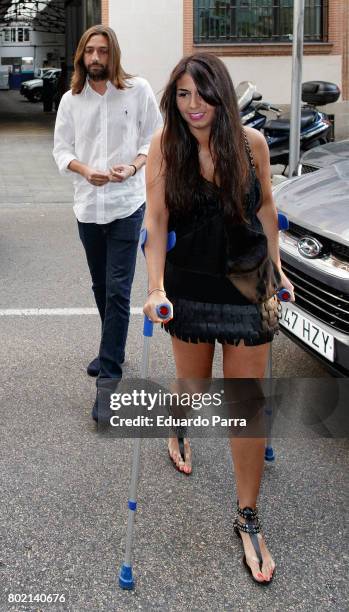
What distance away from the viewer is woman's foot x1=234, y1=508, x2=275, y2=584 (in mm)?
2898

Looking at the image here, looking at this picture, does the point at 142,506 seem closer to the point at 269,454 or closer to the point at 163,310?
the point at 269,454

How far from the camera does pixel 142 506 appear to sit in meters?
3.44

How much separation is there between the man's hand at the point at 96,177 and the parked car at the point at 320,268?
0.97m

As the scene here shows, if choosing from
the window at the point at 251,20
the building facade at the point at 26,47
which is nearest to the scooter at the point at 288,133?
the window at the point at 251,20

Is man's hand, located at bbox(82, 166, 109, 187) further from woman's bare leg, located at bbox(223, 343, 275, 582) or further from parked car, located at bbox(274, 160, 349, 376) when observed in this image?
woman's bare leg, located at bbox(223, 343, 275, 582)

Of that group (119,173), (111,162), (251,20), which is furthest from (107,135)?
(251,20)

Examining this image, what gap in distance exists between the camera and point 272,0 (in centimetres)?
2022

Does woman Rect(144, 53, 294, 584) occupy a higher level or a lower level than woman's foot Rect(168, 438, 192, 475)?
higher

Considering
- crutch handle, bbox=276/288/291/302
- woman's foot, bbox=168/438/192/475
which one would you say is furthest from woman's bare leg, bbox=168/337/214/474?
woman's foot, bbox=168/438/192/475

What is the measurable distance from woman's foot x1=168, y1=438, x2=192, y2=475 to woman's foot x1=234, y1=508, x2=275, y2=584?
668 millimetres

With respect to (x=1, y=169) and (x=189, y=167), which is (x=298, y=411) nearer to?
(x=189, y=167)

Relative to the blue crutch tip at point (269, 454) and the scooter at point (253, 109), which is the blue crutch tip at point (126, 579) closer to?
the blue crutch tip at point (269, 454)

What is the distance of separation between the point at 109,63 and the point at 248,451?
215 centimetres

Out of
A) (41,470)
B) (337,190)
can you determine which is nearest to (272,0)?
(337,190)
